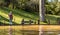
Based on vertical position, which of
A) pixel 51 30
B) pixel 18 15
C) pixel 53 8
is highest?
pixel 53 8

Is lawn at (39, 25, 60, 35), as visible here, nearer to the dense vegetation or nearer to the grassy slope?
the grassy slope

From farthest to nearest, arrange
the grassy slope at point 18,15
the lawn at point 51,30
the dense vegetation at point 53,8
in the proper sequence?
1. the dense vegetation at point 53,8
2. the grassy slope at point 18,15
3. the lawn at point 51,30

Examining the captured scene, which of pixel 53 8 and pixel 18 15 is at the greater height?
pixel 53 8

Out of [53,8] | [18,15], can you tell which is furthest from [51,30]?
[53,8]

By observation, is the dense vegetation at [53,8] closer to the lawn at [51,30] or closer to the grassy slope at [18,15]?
the grassy slope at [18,15]

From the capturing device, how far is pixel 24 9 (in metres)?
41.3

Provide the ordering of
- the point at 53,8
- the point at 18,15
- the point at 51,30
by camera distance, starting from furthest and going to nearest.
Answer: the point at 53,8 → the point at 18,15 → the point at 51,30

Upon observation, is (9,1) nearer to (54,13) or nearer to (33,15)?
(33,15)

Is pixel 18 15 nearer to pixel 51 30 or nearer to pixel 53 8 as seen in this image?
pixel 53 8

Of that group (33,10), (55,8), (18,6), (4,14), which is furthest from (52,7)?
(4,14)

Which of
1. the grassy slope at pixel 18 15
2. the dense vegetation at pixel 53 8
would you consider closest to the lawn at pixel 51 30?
the grassy slope at pixel 18 15

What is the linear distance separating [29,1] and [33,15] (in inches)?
132

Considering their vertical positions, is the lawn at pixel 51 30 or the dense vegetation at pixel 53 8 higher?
the dense vegetation at pixel 53 8

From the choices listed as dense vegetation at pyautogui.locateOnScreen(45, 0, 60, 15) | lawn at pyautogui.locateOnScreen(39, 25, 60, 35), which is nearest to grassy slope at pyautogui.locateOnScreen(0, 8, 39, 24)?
dense vegetation at pyautogui.locateOnScreen(45, 0, 60, 15)
